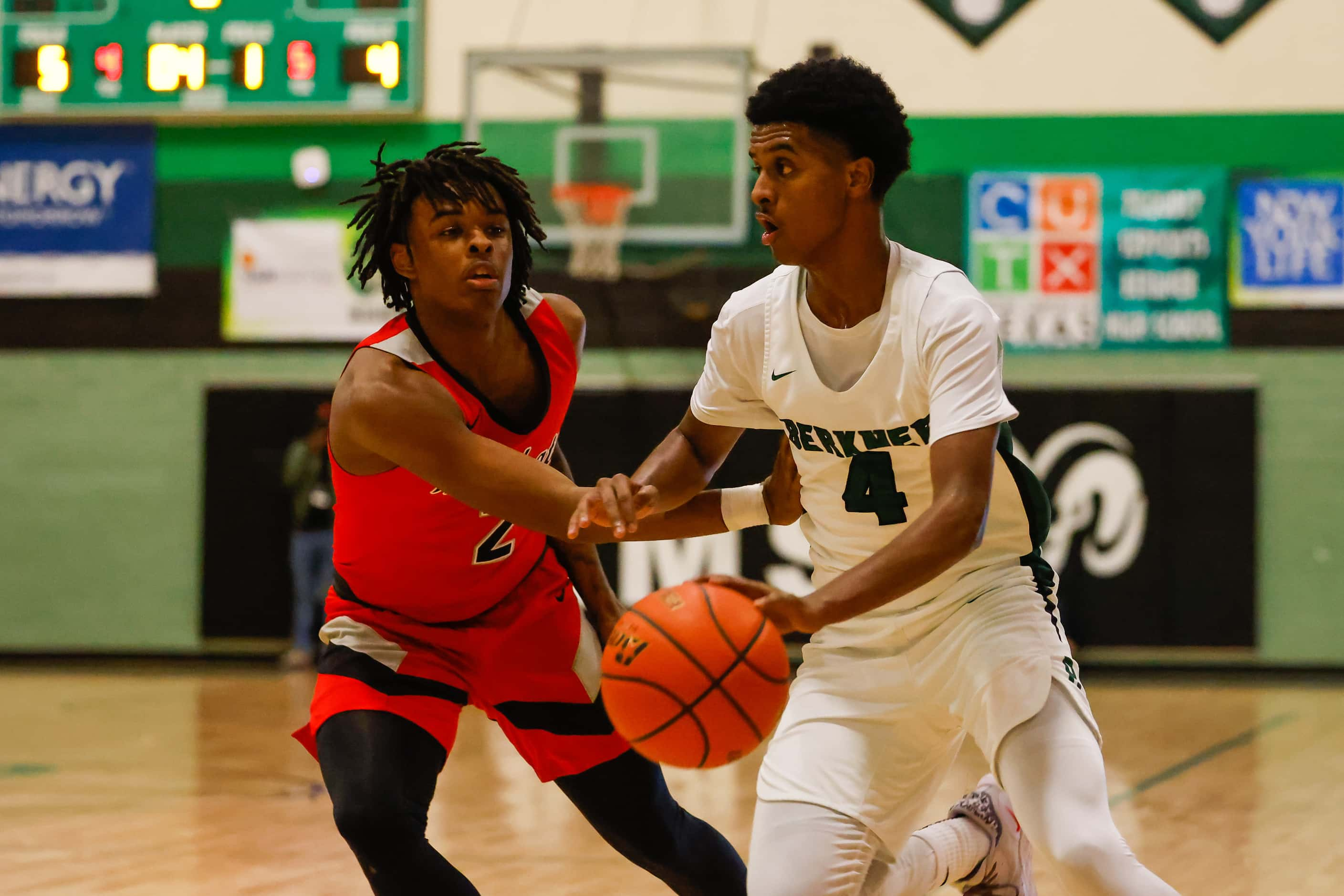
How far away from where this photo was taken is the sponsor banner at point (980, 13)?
1199cm

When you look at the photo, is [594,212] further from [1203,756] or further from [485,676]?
[485,676]

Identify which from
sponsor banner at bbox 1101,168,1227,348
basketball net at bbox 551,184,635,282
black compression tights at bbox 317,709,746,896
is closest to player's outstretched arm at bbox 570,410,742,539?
black compression tights at bbox 317,709,746,896

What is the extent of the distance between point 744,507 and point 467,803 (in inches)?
136

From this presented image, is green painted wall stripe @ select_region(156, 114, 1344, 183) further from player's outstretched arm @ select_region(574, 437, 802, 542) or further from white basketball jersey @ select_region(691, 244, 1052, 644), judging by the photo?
white basketball jersey @ select_region(691, 244, 1052, 644)

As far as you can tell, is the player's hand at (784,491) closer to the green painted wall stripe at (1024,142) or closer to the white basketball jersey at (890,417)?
the white basketball jersey at (890,417)

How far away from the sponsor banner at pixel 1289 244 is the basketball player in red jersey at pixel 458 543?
9.46 metres

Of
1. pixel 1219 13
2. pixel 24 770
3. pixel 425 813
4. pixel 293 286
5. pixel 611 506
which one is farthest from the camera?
pixel 293 286

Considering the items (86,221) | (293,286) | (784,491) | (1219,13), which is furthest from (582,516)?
(86,221)

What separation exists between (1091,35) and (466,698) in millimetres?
10137

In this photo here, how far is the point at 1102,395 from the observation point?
11.7 metres

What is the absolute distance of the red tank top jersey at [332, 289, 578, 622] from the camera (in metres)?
3.42

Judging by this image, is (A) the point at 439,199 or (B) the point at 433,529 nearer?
(A) the point at 439,199

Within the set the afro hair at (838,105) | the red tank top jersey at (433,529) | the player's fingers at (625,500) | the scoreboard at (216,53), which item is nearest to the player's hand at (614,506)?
the player's fingers at (625,500)

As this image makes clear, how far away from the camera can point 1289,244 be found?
1164cm
